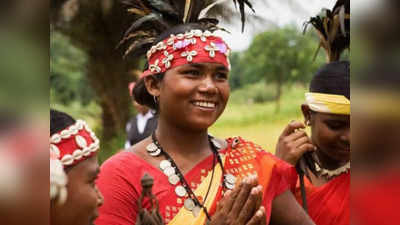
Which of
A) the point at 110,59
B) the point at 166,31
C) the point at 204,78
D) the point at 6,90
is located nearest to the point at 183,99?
the point at 204,78

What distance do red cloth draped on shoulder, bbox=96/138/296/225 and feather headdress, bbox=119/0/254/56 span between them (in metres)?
0.66

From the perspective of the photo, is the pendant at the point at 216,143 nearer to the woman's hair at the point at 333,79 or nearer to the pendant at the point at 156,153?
the pendant at the point at 156,153

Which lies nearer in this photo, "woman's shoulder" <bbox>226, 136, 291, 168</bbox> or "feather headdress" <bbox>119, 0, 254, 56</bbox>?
"woman's shoulder" <bbox>226, 136, 291, 168</bbox>

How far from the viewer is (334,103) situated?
11.3ft

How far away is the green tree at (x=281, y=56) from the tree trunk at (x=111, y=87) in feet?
20.0

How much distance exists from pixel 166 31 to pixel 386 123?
1.69 metres

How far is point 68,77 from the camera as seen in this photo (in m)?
17.0

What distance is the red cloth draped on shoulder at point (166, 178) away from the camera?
9.02 ft

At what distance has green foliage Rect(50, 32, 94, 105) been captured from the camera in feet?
51.0

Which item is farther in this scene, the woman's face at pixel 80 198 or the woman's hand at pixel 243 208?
the woman's hand at pixel 243 208

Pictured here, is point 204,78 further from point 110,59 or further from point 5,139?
point 110,59

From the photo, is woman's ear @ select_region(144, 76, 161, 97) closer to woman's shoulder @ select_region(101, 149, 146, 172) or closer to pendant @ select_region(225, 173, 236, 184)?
woman's shoulder @ select_region(101, 149, 146, 172)

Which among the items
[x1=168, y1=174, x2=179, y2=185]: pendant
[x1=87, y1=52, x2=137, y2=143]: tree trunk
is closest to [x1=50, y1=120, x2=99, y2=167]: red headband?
[x1=168, y1=174, x2=179, y2=185]: pendant

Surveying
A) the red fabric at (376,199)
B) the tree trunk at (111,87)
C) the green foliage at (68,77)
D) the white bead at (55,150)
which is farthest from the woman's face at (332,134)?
the green foliage at (68,77)
